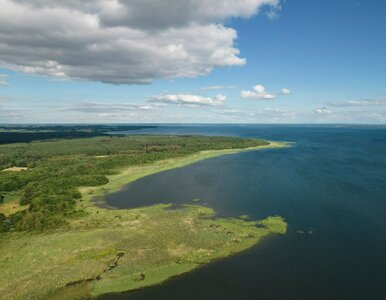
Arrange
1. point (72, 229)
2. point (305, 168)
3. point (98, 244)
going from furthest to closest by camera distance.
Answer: point (305, 168)
point (72, 229)
point (98, 244)

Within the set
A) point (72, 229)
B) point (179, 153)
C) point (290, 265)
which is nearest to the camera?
point (290, 265)

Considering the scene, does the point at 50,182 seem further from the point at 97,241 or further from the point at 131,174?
the point at 97,241

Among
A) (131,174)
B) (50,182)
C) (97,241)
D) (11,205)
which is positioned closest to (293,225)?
(97,241)

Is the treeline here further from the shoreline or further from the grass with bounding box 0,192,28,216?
the shoreline

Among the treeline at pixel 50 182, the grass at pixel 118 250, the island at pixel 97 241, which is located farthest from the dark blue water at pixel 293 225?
the treeline at pixel 50 182

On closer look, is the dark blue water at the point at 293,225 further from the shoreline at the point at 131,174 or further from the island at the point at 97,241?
the shoreline at the point at 131,174

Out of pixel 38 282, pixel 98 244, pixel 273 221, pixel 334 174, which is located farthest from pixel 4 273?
pixel 334 174

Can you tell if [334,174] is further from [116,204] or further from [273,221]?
[116,204]

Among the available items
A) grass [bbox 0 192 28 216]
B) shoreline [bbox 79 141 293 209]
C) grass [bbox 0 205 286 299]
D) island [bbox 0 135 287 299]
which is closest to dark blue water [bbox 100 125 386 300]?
grass [bbox 0 205 286 299]
